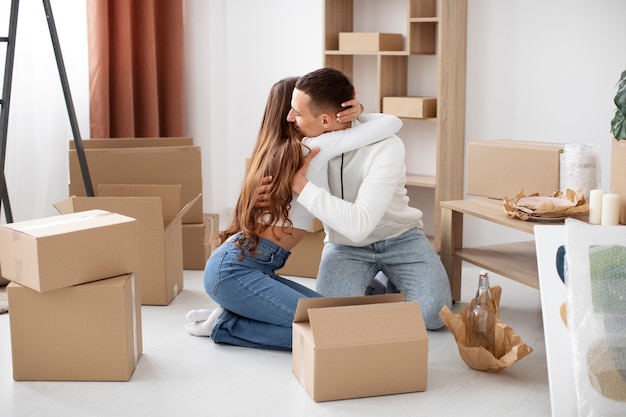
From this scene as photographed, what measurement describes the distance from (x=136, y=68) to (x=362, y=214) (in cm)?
198

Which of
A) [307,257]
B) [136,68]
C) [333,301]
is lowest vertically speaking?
[307,257]

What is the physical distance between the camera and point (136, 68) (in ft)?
13.1

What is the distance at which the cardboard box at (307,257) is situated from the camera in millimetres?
3316

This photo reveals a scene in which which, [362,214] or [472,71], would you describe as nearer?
[362,214]

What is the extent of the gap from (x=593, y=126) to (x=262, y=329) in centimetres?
163

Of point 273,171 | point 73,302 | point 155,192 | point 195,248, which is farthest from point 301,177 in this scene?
point 195,248

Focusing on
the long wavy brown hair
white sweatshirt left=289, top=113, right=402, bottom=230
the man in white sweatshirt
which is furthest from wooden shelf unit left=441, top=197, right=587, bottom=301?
the long wavy brown hair

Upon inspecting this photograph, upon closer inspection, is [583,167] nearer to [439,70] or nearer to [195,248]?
[439,70]

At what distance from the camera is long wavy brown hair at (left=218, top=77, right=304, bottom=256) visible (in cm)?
243

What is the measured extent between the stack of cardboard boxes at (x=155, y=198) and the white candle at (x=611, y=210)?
126 centimetres

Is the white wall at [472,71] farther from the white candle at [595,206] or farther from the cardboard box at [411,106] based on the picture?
the white candle at [595,206]

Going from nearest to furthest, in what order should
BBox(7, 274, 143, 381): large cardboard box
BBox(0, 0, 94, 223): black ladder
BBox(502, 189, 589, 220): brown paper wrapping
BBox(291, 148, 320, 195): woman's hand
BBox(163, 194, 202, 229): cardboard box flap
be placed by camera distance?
BBox(7, 274, 143, 381): large cardboard box < BBox(291, 148, 320, 195): woman's hand < BBox(502, 189, 589, 220): brown paper wrapping < BBox(0, 0, 94, 223): black ladder < BBox(163, 194, 202, 229): cardboard box flap

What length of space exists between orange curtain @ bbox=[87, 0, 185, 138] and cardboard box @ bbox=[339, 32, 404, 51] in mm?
→ 912

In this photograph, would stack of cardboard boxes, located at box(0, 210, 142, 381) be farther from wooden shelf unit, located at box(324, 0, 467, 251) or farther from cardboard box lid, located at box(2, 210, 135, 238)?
wooden shelf unit, located at box(324, 0, 467, 251)
